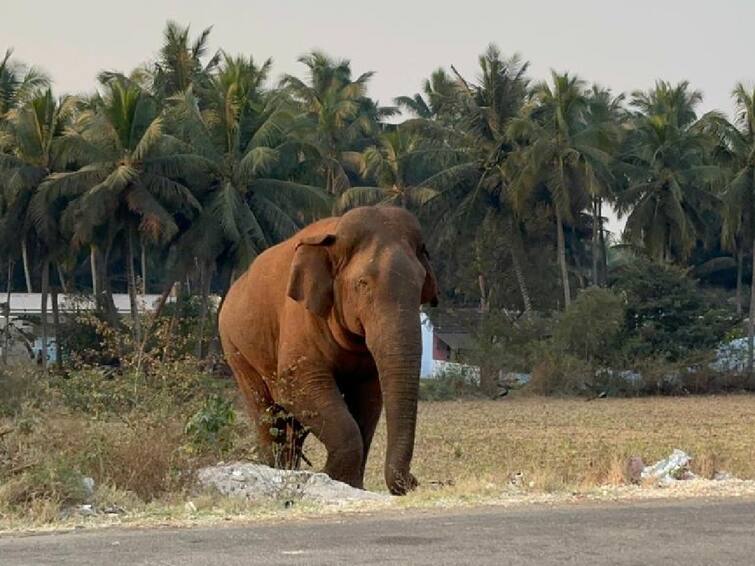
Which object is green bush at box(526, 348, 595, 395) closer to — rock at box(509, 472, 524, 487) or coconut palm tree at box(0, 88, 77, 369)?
coconut palm tree at box(0, 88, 77, 369)

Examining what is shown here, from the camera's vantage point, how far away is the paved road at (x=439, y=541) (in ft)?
24.1

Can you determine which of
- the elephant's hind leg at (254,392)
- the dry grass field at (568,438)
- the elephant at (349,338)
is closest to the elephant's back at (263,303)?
the elephant at (349,338)

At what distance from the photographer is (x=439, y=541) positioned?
7.91 meters

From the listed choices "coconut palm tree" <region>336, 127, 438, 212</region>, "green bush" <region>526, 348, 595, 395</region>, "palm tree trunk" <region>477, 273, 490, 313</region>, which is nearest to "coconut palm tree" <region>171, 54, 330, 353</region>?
"coconut palm tree" <region>336, 127, 438, 212</region>

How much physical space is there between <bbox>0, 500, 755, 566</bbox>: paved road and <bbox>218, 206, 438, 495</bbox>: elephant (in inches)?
106

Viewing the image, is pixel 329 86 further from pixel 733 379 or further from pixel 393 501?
pixel 393 501

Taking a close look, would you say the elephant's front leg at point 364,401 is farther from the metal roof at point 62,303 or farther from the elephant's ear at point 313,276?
the metal roof at point 62,303

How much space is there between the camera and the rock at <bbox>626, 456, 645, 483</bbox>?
1192 centimetres

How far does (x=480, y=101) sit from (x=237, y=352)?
134 feet

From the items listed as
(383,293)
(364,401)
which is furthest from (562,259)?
(383,293)

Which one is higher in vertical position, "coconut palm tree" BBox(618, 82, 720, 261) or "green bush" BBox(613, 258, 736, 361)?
"coconut palm tree" BBox(618, 82, 720, 261)

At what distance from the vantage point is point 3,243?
159 feet

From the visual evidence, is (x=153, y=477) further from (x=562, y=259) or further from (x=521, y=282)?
(x=521, y=282)

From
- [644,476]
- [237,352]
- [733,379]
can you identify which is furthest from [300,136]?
[644,476]
